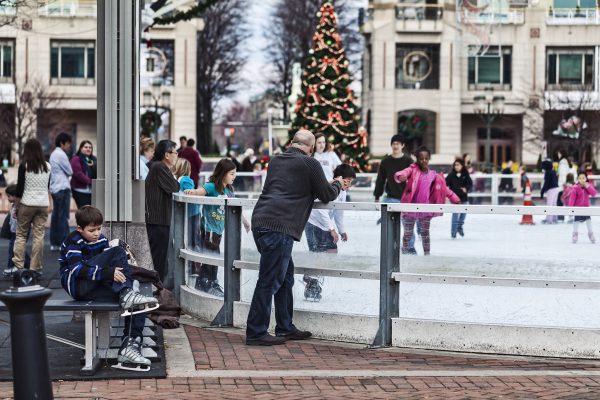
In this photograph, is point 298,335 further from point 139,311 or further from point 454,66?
point 454,66

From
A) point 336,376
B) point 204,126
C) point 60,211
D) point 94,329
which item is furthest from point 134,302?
point 204,126

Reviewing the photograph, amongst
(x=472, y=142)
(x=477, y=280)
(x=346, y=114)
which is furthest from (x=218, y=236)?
(x=472, y=142)

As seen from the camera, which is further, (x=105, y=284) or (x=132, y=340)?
(x=132, y=340)

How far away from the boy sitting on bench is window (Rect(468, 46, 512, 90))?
69.1m

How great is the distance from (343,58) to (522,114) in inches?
902

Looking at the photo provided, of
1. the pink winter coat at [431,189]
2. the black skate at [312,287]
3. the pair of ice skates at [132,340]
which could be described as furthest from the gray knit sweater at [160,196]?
the pair of ice skates at [132,340]

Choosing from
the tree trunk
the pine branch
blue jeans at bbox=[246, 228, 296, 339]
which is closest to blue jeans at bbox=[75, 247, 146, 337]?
blue jeans at bbox=[246, 228, 296, 339]

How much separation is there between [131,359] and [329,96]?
47772 mm

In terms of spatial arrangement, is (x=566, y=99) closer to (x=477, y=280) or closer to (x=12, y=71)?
(x=12, y=71)

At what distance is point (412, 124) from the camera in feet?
255

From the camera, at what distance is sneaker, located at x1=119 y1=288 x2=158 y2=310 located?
920cm

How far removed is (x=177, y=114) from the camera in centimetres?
7531

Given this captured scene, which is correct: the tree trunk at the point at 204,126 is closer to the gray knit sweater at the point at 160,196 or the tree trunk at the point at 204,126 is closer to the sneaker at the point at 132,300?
the gray knit sweater at the point at 160,196

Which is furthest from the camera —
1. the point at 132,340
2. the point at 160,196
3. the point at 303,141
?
the point at 160,196
